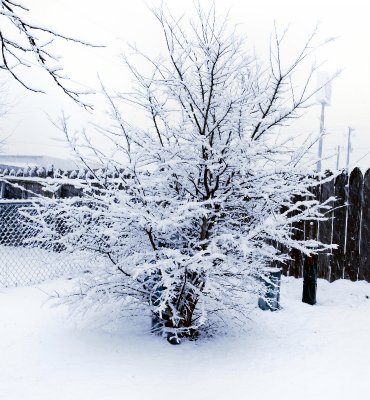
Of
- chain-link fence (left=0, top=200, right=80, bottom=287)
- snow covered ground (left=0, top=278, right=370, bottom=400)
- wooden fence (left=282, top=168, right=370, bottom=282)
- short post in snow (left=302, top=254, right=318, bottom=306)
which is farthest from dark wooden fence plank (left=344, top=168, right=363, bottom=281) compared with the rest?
chain-link fence (left=0, top=200, right=80, bottom=287)

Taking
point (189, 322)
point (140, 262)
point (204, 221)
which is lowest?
point (189, 322)

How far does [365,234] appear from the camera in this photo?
6570 mm

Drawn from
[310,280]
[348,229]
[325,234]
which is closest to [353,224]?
[348,229]

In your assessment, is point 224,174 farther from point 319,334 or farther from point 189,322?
point 319,334

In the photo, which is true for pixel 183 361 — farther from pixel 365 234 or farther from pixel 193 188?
pixel 365 234

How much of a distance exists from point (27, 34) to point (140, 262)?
2130mm

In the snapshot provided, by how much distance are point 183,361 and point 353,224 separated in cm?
402

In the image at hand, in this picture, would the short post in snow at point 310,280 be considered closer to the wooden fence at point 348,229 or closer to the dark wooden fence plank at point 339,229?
the wooden fence at point 348,229

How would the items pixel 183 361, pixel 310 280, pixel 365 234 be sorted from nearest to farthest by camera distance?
pixel 183 361, pixel 310 280, pixel 365 234

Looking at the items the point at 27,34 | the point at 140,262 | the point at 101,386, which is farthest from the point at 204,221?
the point at 27,34

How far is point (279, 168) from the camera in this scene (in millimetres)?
3863

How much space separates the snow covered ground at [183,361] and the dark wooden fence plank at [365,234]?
159 centimetres

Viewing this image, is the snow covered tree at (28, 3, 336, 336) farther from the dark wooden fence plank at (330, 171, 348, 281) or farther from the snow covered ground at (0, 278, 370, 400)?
the dark wooden fence plank at (330, 171, 348, 281)

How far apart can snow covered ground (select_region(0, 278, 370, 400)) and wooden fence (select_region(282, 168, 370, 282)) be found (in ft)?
5.32
